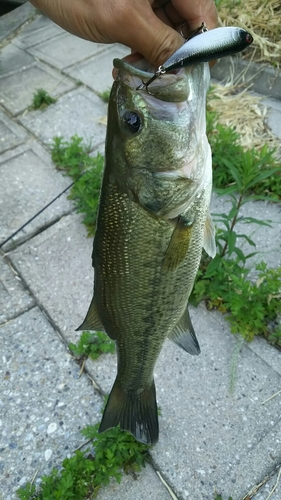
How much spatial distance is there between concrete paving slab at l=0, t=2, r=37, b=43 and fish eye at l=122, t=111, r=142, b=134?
4890 mm

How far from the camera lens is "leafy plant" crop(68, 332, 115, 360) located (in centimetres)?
250

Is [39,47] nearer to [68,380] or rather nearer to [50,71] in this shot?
[50,71]

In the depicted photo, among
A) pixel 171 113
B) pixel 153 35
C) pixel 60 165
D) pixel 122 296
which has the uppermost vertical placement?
pixel 153 35

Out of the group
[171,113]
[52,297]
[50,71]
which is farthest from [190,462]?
[50,71]

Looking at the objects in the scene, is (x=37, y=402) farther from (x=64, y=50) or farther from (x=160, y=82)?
(x=64, y=50)

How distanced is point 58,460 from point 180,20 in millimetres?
2129

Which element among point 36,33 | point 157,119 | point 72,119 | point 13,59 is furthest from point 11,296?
point 36,33

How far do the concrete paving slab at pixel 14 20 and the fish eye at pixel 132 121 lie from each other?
4.89 m

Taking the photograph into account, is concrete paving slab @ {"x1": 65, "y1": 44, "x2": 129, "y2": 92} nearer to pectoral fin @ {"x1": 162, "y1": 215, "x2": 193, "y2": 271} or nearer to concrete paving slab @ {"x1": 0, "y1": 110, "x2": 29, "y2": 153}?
concrete paving slab @ {"x1": 0, "y1": 110, "x2": 29, "y2": 153}

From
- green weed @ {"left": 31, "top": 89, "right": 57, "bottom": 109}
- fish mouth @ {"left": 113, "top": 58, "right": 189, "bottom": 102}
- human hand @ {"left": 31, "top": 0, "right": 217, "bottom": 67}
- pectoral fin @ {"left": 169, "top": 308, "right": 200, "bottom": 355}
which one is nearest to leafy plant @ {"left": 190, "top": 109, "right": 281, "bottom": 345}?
pectoral fin @ {"left": 169, "top": 308, "right": 200, "bottom": 355}

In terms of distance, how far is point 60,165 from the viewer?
3668 millimetres

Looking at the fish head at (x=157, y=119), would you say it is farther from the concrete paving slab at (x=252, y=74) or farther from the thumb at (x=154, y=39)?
the concrete paving slab at (x=252, y=74)

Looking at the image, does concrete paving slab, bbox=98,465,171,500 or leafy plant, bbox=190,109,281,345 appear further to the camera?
leafy plant, bbox=190,109,281,345

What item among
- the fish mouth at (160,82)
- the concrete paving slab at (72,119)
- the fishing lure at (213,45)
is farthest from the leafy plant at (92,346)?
the concrete paving slab at (72,119)
